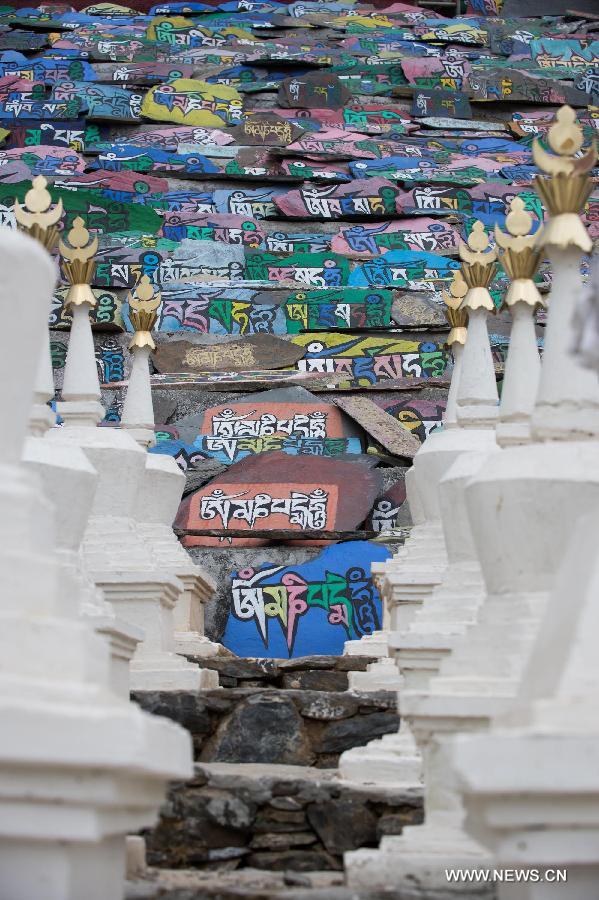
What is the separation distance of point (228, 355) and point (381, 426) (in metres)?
4.38

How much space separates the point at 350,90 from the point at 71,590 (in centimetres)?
3693

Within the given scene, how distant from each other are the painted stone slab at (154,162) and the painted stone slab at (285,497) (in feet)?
56.7

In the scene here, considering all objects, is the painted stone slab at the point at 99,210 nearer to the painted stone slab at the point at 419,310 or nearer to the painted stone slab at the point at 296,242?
the painted stone slab at the point at 296,242

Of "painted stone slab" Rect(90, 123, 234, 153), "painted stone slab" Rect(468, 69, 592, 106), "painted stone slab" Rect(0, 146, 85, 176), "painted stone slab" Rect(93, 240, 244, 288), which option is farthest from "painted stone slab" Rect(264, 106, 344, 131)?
"painted stone slab" Rect(93, 240, 244, 288)

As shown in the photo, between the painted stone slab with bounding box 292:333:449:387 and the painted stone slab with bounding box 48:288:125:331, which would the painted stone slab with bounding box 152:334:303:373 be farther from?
the painted stone slab with bounding box 48:288:125:331

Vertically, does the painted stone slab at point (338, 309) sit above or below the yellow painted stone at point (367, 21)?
below

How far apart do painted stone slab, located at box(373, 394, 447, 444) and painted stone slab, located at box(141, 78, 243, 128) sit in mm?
18953

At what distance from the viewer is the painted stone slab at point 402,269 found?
89.1 ft

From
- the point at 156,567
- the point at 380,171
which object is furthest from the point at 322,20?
the point at 156,567

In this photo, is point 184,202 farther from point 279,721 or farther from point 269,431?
point 279,721

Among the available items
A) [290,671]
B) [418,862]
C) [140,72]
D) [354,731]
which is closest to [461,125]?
[140,72]


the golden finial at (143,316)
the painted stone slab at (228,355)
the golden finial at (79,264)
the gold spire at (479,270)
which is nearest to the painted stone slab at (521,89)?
the painted stone slab at (228,355)

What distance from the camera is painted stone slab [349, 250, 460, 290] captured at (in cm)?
2716

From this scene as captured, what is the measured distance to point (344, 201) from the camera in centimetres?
3183
